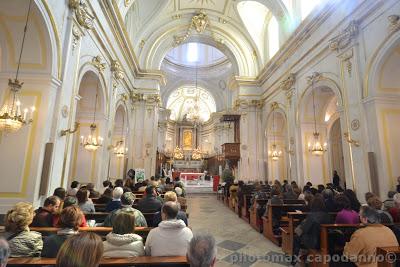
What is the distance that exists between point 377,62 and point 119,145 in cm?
916

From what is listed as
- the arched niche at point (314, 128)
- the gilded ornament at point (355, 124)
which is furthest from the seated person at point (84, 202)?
the arched niche at point (314, 128)

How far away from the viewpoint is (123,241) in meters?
1.90

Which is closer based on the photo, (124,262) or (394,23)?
(124,262)

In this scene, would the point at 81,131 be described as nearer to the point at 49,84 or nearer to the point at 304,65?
the point at 49,84

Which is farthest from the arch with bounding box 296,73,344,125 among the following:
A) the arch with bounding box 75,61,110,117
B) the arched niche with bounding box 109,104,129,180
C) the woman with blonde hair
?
the arched niche with bounding box 109,104,129,180

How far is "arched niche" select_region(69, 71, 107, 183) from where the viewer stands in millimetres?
7215

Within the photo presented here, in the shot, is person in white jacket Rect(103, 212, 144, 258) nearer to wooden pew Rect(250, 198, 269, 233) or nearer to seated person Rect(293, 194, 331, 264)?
seated person Rect(293, 194, 331, 264)

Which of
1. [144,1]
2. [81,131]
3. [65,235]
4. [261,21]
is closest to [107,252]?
[65,235]

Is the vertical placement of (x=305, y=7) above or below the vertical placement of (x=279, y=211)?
above

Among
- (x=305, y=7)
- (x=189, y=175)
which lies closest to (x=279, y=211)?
(x=305, y=7)

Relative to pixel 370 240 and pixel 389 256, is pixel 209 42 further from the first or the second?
pixel 389 256

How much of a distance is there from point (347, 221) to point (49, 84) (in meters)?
5.52

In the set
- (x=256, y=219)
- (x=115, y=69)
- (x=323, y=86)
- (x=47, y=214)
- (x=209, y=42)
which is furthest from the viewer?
(x=209, y=42)

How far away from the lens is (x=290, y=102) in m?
9.24
